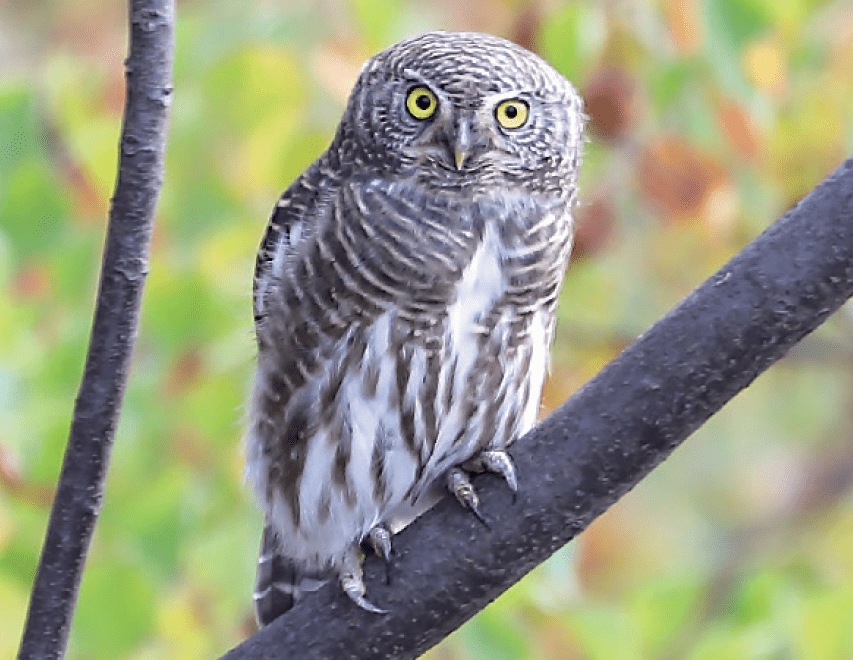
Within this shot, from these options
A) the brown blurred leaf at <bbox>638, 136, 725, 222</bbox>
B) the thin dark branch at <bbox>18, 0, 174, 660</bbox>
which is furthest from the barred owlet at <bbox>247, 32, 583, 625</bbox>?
the brown blurred leaf at <bbox>638, 136, 725, 222</bbox>

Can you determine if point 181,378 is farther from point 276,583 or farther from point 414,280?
point 414,280

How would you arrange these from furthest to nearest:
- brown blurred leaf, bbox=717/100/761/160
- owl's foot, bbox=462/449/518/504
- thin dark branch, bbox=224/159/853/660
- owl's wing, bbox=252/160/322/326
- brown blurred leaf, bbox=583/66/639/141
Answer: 1. brown blurred leaf, bbox=583/66/639/141
2. brown blurred leaf, bbox=717/100/761/160
3. owl's wing, bbox=252/160/322/326
4. owl's foot, bbox=462/449/518/504
5. thin dark branch, bbox=224/159/853/660

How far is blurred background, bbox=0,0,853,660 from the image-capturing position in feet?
8.75

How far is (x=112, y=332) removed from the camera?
1746mm

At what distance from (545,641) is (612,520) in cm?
183

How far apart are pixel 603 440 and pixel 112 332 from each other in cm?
69

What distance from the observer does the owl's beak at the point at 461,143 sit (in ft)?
7.76

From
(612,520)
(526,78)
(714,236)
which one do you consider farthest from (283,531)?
(612,520)

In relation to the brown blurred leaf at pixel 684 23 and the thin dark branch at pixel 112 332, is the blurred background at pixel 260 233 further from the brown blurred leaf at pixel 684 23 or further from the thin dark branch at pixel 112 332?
the thin dark branch at pixel 112 332

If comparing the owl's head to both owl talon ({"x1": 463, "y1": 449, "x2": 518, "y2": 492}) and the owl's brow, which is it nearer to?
the owl's brow

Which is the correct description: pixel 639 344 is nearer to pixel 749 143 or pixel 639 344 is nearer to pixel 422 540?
pixel 422 540

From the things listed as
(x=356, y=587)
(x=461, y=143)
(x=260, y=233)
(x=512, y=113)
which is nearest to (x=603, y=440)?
(x=356, y=587)

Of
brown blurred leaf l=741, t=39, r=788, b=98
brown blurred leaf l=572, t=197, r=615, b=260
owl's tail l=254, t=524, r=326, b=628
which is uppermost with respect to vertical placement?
brown blurred leaf l=741, t=39, r=788, b=98

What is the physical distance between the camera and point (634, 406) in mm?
1832
